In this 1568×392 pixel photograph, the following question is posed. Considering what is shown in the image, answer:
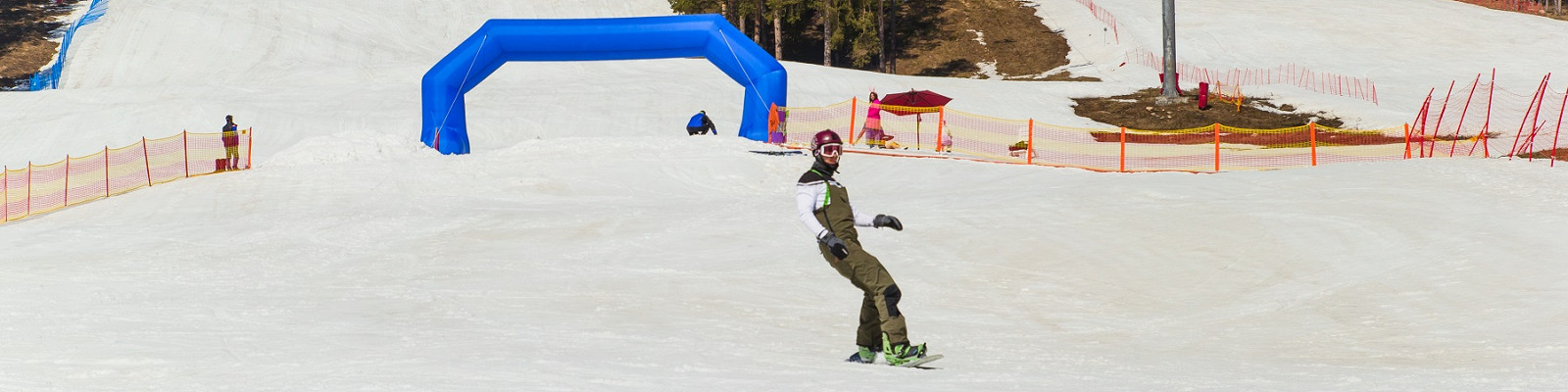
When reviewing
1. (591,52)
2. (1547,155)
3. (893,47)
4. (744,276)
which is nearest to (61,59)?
(591,52)

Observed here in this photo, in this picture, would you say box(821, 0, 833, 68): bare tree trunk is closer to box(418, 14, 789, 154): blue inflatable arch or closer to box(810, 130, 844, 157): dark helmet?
box(418, 14, 789, 154): blue inflatable arch

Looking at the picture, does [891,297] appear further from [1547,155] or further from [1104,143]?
[1104,143]

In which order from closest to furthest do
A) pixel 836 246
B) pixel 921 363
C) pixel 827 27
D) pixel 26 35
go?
pixel 836 246 → pixel 921 363 → pixel 26 35 → pixel 827 27

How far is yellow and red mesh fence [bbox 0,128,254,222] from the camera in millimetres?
24172

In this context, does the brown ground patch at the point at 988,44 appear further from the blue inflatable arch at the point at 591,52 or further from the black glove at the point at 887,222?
the black glove at the point at 887,222

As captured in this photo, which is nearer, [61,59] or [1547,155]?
[1547,155]

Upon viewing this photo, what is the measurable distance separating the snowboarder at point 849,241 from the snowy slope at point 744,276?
31cm

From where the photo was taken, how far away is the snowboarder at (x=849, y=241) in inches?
354

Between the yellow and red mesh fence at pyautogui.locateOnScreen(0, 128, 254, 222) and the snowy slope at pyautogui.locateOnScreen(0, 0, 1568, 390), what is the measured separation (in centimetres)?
281

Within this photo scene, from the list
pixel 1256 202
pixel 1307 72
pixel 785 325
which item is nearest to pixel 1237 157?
pixel 1256 202

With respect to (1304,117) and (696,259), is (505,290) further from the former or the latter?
(1304,117)

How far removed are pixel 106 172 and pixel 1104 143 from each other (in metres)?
19.8

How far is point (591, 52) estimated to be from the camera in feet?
94.8

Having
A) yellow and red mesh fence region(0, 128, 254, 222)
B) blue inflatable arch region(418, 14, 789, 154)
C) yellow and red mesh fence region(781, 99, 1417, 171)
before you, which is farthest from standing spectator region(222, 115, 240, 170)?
yellow and red mesh fence region(781, 99, 1417, 171)
